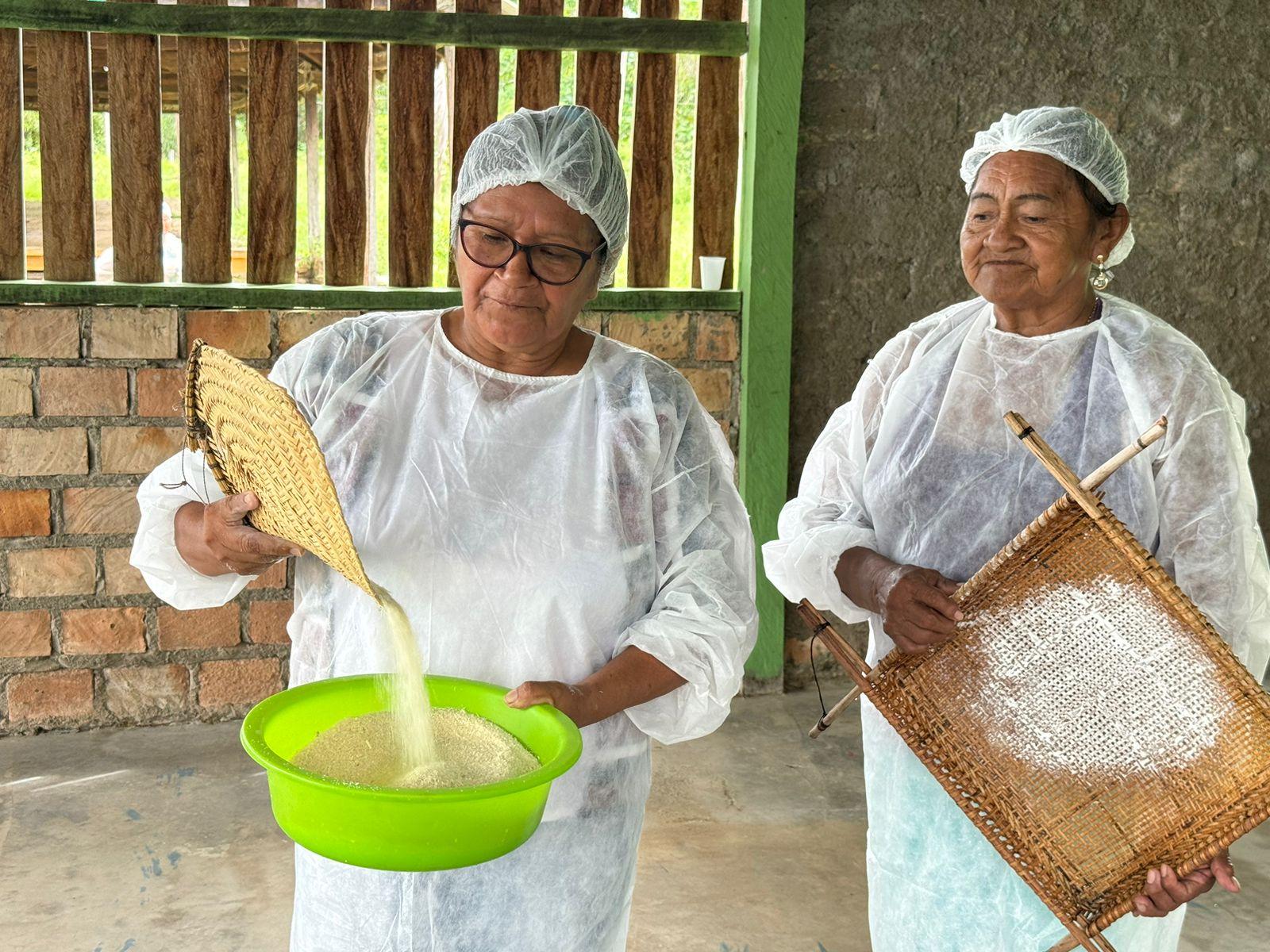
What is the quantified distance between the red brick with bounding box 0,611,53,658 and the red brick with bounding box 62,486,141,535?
0.80 ft

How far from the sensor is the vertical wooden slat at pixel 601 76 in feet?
10.9

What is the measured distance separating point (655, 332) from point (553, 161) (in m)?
2.00

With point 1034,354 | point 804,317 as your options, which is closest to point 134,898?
point 1034,354

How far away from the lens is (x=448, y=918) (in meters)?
1.47

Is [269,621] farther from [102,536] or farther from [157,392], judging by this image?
[157,392]

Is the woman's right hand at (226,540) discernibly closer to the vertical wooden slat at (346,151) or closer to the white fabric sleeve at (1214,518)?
the white fabric sleeve at (1214,518)

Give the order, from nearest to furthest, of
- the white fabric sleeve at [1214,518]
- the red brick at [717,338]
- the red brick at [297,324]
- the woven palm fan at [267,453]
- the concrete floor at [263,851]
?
the woven palm fan at [267,453] < the white fabric sleeve at [1214,518] < the concrete floor at [263,851] < the red brick at [297,324] < the red brick at [717,338]

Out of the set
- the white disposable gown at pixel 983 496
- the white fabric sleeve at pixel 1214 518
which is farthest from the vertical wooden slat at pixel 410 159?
the white fabric sleeve at pixel 1214 518

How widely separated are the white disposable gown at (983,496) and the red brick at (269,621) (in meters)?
1.80

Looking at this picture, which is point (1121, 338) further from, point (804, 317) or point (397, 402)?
point (804, 317)

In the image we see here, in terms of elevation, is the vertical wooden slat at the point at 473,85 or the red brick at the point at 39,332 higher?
the vertical wooden slat at the point at 473,85

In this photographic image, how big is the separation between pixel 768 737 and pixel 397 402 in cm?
213

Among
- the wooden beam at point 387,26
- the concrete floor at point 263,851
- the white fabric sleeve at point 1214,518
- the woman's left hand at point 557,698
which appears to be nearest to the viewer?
the woman's left hand at point 557,698

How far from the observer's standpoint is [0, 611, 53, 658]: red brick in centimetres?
315
